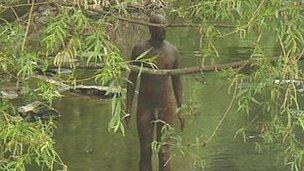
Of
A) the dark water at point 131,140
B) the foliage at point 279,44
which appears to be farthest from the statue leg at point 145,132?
the foliage at point 279,44

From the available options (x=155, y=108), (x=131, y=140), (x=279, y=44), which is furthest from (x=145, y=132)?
(x=279, y=44)

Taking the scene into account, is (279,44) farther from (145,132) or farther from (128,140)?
(128,140)

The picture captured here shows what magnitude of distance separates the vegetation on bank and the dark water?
1.57 metres

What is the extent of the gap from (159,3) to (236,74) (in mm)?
1159

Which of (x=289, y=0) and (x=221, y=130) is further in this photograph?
(x=221, y=130)

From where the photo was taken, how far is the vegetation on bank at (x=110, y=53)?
4.16 metres

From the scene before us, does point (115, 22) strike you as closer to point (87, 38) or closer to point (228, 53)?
point (87, 38)

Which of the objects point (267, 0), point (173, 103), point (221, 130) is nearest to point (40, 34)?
point (267, 0)

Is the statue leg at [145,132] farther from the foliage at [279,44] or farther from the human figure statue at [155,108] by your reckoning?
the foliage at [279,44]

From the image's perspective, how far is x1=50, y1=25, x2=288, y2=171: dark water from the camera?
846 centimetres

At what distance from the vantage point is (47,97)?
4402 millimetres

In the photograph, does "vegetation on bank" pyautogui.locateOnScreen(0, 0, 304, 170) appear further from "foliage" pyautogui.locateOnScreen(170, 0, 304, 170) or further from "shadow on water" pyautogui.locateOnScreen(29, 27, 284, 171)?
"shadow on water" pyautogui.locateOnScreen(29, 27, 284, 171)

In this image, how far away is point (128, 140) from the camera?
983 cm

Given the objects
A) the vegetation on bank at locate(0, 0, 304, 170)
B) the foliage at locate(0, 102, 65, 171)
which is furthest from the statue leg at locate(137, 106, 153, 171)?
the foliage at locate(0, 102, 65, 171)
